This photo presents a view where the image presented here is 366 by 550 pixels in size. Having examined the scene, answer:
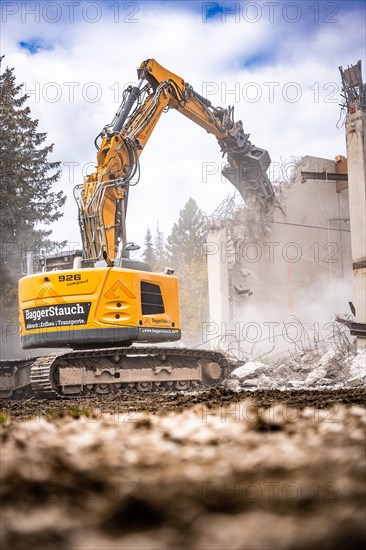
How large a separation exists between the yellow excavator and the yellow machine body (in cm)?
2

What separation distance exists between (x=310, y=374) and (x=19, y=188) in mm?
17736

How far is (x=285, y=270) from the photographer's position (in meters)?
20.0

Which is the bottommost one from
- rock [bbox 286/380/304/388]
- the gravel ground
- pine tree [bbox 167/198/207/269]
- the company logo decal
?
rock [bbox 286/380/304/388]

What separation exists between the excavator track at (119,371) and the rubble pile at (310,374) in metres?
1.26

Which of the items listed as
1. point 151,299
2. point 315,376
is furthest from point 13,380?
point 315,376

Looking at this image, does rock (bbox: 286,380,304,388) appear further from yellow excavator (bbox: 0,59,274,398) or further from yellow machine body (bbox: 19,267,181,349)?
yellow machine body (bbox: 19,267,181,349)

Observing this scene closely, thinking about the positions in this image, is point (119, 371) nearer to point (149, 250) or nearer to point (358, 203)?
point (358, 203)

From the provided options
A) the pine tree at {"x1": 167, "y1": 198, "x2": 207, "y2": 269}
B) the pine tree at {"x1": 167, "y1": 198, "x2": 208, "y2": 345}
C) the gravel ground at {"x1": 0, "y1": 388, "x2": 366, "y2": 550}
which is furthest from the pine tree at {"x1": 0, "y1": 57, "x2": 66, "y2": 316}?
the pine tree at {"x1": 167, "y1": 198, "x2": 207, "y2": 269}

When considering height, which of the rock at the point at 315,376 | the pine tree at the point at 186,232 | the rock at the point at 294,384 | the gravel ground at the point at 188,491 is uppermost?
the pine tree at the point at 186,232

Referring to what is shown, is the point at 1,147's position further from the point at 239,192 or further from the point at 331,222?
the point at 331,222

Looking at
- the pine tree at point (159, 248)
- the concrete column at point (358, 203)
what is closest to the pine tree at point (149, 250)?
→ the pine tree at point (159, 248)

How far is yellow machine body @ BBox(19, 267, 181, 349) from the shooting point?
33.6 feet

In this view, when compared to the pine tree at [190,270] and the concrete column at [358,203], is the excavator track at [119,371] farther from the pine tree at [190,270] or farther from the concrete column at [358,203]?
the pine tree at [190,270]

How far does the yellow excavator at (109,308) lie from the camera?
33.8 ft
